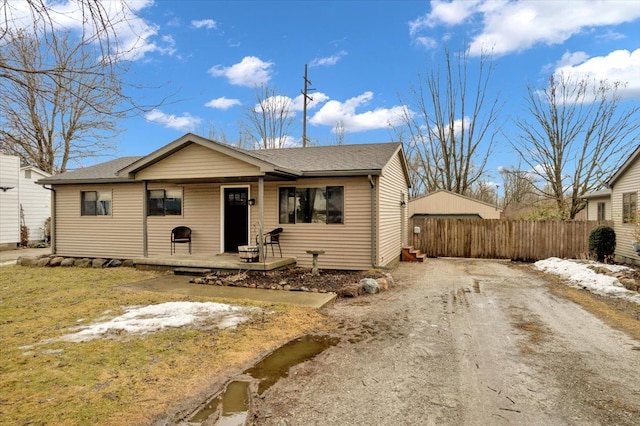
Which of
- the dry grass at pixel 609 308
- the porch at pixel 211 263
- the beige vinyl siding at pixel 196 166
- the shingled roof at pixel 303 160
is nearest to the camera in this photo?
the dry grass at pixel 609 308

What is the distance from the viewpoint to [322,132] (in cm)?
2966

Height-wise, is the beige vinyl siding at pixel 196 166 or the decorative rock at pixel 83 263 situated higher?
the beige vinyl siding at pixel 196 166

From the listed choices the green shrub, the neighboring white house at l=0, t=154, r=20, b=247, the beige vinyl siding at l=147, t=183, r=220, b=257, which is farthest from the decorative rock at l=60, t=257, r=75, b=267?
the green shrub

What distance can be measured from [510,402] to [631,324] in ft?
13.0

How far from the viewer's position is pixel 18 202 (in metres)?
17.7

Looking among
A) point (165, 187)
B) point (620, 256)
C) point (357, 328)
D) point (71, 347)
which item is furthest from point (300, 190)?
point (620, 256)

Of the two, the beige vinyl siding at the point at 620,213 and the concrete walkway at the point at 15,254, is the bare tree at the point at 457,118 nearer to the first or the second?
the beige vinyl siding at the point at 620,213

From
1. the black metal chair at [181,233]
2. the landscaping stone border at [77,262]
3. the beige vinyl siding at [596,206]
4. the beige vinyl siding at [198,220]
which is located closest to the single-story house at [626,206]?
the beige vinyl siding at [596,206]

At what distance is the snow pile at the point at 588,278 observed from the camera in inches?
297

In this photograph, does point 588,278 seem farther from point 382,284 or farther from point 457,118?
point 457,118

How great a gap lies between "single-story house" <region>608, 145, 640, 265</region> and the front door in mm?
A: 12105

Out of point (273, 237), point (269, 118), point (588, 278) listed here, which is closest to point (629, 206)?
point (588, 278)

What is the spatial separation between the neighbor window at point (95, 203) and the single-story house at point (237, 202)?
0.04 meters

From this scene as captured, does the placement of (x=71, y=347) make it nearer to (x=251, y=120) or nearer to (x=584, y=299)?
(x=584, y=299)
